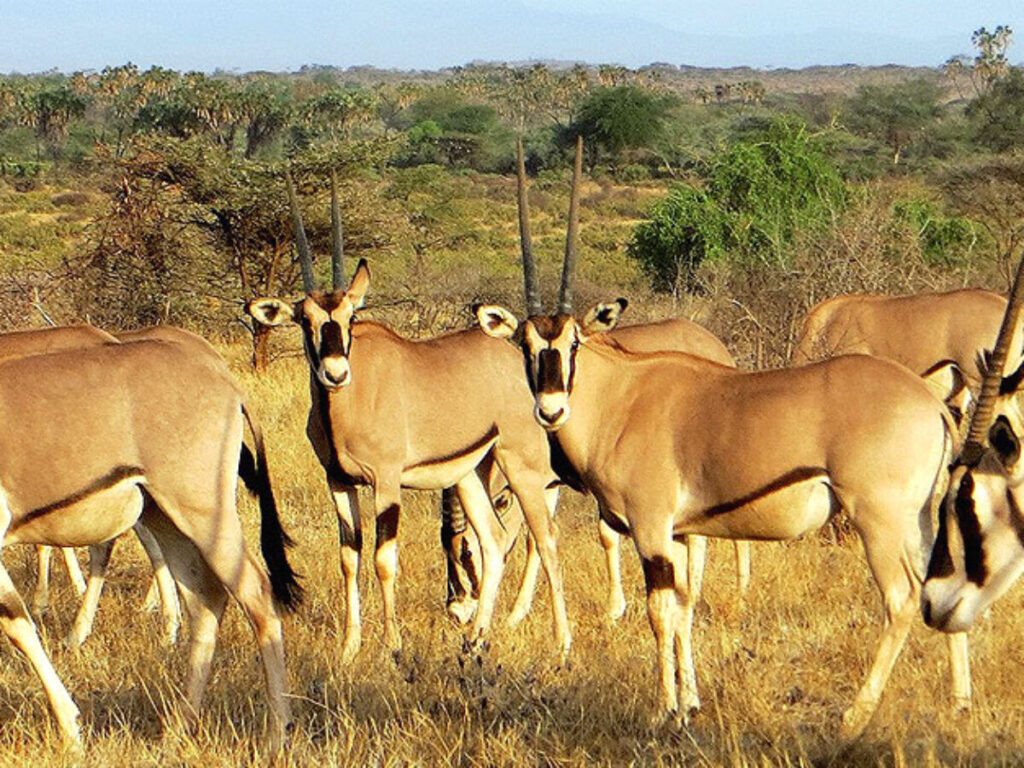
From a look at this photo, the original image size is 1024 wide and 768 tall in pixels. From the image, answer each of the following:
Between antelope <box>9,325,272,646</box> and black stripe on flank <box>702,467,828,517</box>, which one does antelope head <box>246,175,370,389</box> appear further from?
black stripe on flank <box>702,467,828,517</box>

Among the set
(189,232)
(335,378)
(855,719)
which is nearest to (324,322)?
(335,378)

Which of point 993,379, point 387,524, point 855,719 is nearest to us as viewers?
point 993,379

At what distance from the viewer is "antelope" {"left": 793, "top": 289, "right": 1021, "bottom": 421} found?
11.1m

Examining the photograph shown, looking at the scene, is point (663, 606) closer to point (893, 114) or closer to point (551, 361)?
point (551, 361)

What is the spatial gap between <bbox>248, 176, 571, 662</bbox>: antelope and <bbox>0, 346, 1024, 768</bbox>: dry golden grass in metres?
0.41

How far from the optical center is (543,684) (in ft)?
21.6

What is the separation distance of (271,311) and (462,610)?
6.78ft

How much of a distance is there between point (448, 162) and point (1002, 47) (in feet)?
146

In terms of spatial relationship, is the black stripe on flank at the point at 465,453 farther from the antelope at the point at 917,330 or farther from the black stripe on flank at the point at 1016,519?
the black stripe on flank at the point at 1016,519

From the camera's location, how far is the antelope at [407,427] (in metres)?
8.29

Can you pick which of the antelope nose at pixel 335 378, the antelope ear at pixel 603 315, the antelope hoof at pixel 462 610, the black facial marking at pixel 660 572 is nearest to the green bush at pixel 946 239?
the antelope hoof at pixel 462 610

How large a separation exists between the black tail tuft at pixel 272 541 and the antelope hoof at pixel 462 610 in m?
1.62

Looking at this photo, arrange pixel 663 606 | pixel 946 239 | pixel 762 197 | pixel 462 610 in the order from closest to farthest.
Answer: pixel 663 606
pixel 462 610
pixel 762 197
pixel 946 239

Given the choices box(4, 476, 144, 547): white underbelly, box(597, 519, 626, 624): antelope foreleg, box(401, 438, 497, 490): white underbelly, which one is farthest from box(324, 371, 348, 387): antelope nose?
box(597, 519, 626, 624): antelope foreleg
